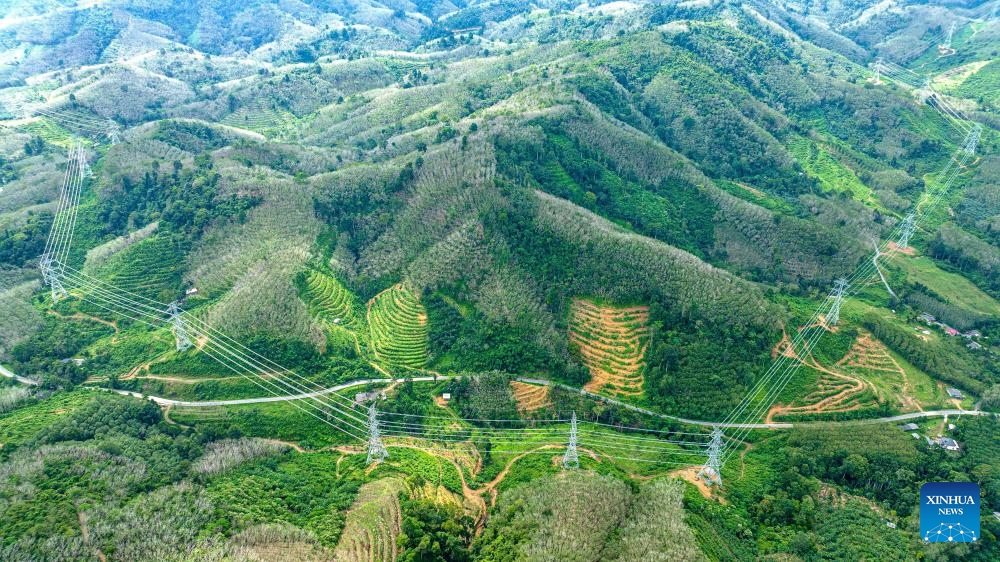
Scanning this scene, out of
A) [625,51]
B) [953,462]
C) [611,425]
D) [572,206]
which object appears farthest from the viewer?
[625,51]

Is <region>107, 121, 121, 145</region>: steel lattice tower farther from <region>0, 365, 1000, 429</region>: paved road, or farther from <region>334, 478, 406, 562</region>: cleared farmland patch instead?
<region>334, 478, 406, 562</region>: cleared farmland patch

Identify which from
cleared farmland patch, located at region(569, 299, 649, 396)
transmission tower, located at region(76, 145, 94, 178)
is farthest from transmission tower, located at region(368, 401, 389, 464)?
transmission tower, located at region(76, 145, 94, 178)

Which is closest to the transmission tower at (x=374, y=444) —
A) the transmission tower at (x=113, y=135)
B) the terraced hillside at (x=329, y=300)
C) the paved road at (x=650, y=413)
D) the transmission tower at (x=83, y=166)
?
the paved road at (x=650, y=413)

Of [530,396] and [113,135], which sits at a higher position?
[113,135]

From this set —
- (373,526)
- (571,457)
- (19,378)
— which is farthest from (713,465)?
(19,378)

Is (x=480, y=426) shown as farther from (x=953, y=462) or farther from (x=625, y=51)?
(x=625, y=51)

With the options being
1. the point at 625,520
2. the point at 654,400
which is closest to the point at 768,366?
the point at 654,400

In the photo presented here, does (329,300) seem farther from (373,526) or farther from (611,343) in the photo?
(611,343)
